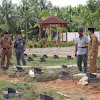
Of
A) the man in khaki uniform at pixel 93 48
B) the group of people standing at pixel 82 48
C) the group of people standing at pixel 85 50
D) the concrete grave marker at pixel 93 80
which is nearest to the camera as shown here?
the concrete grave marker at pixel 93 80

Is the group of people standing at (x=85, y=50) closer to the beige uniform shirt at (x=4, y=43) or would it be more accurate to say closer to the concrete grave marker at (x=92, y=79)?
the concrete grave marker at (x=92, y=79)

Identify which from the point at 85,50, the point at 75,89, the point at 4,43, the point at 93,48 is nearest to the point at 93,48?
the point at 93,48

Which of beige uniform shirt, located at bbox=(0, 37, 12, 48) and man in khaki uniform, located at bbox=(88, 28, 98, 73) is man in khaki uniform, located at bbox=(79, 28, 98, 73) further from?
beige uniform shirt, located at bbox=(0, 37, 12, 48)

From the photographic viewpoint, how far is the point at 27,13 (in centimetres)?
3753

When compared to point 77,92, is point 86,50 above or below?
above

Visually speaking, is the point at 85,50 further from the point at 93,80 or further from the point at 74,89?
the point at 74,89

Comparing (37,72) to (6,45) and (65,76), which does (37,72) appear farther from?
(6,45)

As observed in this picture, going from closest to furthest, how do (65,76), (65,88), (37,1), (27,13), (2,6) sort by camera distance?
1. (65,88)
2. (65,76)
3. (27,13)
4. (2,6)
5. (37,1)

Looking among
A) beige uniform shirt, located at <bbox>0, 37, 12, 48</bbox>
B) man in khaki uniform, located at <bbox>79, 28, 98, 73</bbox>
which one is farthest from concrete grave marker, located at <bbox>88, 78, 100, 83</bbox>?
beige uniform shirt, located at <bbox>0, 37, 12, 48</bbox>

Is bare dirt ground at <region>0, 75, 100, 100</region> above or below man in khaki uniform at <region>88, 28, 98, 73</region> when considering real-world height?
below

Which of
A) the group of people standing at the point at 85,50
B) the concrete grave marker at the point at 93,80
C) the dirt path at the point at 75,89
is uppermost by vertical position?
the group of people standing at the point at 85,50

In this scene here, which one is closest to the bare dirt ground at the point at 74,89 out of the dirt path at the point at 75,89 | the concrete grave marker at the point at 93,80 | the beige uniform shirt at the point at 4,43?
the dirt path at the point at 75,89

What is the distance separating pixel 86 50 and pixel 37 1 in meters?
39.3

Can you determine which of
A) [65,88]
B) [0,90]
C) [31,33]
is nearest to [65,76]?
[65,88]
